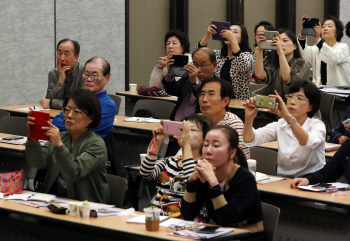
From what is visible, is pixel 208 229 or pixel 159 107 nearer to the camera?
pixel 208 229

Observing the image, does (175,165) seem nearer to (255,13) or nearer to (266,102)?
(266,102)

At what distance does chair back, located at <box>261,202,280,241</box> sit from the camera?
292cm

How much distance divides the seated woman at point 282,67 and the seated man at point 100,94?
1.87 meters

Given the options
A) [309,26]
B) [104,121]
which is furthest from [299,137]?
[309,26]

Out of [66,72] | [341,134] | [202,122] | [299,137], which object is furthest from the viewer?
[66,72]

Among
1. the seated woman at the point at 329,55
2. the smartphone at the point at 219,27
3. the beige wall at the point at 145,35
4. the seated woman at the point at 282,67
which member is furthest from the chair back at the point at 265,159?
the beige wall at the point at 145,35

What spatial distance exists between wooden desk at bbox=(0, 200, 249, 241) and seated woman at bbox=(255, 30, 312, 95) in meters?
3.27

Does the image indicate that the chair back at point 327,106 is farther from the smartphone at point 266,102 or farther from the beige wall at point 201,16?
the beige wall at point 201,16

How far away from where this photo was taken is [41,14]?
25.3 ft

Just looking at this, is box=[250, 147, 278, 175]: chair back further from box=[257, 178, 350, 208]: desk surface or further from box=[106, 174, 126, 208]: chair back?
box=[106, 174, 126, 208]: chair back

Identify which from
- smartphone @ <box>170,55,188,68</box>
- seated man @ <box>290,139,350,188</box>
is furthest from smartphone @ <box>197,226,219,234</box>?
smartphone @ <box>170,55,188,68</box>

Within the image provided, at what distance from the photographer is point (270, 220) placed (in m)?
2.95

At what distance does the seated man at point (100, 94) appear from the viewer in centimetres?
441

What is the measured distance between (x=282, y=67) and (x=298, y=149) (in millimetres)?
1904
